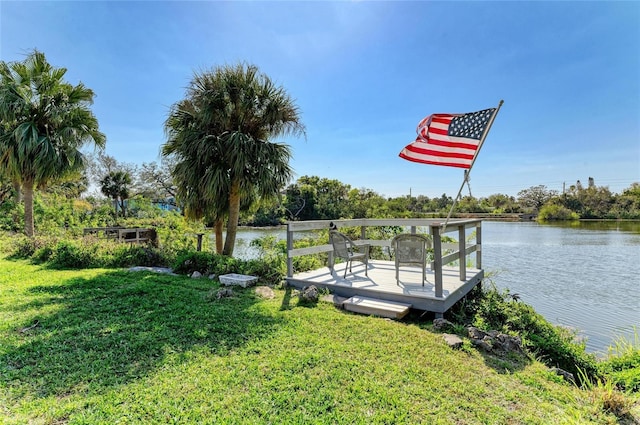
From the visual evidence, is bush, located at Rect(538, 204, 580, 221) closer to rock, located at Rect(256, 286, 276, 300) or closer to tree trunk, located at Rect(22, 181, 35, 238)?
rock, located at Rect(256, 286, 276, 300)

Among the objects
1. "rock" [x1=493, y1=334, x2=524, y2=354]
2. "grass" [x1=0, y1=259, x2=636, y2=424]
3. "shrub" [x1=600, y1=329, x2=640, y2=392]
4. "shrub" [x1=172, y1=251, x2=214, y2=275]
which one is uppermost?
"shrub" [x1=172, y1=251, x2=214, y2=275]

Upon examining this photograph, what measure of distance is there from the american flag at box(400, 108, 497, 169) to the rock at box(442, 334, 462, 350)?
2.23 m

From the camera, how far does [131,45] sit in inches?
371

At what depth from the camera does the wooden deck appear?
4.50 m

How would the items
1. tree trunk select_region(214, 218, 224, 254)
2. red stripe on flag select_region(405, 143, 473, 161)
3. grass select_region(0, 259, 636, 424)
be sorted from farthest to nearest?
tree trunk select_region(214, 218, 224, 254), red stripe on flag select_region(405, 143, 473, 161), grass select_region(0, 259, 636, 424)

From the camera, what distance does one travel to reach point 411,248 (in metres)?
5.12

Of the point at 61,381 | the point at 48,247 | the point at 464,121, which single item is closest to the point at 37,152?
the point at 48,247

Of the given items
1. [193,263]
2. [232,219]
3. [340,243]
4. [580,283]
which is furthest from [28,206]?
[580,283]

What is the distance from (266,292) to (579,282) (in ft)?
30.6

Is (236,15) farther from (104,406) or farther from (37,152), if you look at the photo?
(104,406)

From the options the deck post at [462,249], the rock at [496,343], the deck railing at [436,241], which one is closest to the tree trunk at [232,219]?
the deck railing at [436,241]

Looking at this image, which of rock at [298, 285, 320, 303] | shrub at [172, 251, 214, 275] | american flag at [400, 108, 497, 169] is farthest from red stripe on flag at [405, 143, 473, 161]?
shrub at [172, 251, 214, 275]

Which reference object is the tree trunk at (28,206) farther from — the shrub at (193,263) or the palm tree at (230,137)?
the shrub at (193,263)

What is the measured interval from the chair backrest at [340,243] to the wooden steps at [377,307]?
99 cm
